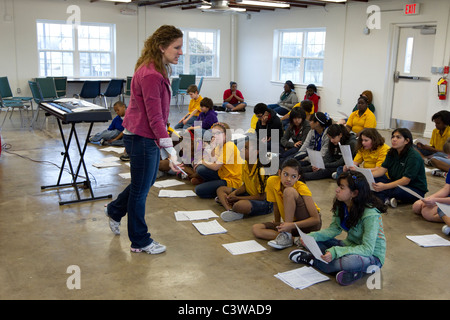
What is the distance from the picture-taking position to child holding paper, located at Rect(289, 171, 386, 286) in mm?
3178

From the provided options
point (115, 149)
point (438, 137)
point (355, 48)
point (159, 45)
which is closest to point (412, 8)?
point (355, 48)

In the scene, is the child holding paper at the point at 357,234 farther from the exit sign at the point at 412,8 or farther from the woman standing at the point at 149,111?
the exit sign at the point at 412,8

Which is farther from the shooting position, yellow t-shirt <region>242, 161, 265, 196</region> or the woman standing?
yellow t-shirt <region>242, 161, 265, 196</region>

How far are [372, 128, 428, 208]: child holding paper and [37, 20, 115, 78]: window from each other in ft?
31.8

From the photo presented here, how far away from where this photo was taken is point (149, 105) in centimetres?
320

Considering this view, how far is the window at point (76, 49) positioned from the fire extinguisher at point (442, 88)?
8352mm

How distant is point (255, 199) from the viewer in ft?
15.0

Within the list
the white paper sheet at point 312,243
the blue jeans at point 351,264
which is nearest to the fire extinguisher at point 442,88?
the blue jeans at point 351,264

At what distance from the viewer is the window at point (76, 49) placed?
12.1m

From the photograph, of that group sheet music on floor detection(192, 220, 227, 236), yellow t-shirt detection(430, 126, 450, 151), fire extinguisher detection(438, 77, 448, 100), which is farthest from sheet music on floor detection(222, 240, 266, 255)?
fire extinguisher detection(438, 77, 448, 100)

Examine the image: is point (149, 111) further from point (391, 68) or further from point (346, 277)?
point (391, 68)

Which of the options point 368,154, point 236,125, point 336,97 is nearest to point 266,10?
point 336,97

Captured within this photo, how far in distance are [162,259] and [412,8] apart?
795 cm

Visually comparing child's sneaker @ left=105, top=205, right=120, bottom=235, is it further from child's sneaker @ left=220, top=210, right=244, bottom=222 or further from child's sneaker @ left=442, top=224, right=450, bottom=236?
child's sneaker @ left=442, top=224, right=450, bottom=236
